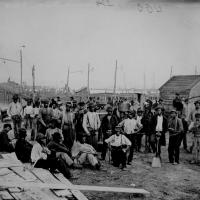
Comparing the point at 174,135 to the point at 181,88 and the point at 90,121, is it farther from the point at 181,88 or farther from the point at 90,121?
the point at 181,88

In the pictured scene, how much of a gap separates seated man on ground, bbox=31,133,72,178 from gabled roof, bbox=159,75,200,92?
1540cm

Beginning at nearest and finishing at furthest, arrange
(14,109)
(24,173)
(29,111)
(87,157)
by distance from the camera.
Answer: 1. (24,173)
2. (87,157)
3. (14,109)
4. (29,111)

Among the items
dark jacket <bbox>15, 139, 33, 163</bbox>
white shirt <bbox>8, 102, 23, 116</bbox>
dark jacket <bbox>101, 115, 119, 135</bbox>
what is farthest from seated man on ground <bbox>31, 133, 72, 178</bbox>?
white shirt <bbox>8, 102, 23, 116</bbox>

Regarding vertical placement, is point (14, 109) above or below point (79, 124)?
above

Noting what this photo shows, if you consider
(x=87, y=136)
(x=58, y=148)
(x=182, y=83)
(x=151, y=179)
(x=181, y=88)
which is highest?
(x=182, y=83)

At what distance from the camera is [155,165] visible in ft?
29.0

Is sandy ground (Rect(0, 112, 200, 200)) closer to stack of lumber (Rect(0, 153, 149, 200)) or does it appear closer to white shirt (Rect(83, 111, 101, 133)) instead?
stack of lumber (Rect(0, 153, 149, 200))

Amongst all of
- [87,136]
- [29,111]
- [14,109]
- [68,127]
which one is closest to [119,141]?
[87,136]

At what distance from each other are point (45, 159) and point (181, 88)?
16.2m

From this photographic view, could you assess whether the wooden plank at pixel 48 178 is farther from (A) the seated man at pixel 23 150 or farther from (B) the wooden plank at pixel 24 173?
(A) the seated man at pixel 23 150

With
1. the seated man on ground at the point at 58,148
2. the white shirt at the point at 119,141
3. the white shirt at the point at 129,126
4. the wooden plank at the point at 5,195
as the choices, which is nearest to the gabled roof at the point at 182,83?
the white shirt at the point at 129,126

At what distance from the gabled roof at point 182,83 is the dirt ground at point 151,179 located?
41.7 feet

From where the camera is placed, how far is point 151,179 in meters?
7.65

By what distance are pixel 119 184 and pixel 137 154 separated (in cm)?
333
